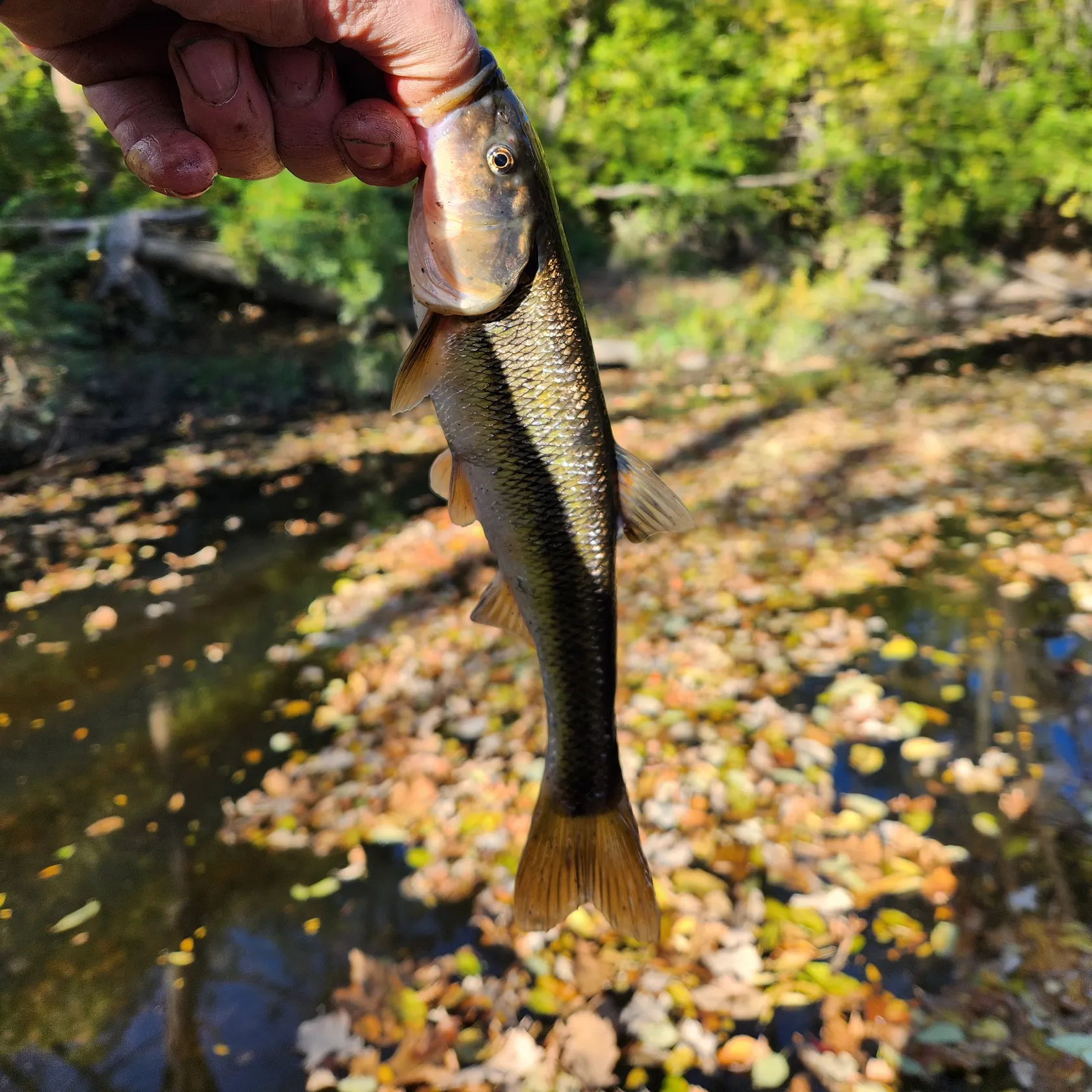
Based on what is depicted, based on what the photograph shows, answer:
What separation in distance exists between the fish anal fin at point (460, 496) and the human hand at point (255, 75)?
28.5 inches

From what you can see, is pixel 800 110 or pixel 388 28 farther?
pixel 800 110

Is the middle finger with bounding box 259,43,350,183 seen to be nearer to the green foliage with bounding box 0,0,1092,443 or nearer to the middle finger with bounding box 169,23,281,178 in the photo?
the middle finger with bounding box 169,23,281,178

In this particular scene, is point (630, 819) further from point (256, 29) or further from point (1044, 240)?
point (1044, 240)

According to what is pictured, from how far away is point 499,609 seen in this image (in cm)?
219

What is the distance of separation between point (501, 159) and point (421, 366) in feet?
1.53

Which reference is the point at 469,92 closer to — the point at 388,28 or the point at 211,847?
the point at 388,28

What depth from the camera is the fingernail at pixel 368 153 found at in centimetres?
184

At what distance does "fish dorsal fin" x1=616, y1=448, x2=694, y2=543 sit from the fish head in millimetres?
505

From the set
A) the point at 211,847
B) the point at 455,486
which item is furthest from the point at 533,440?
the point at 211,847

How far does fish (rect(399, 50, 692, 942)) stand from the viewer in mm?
1707

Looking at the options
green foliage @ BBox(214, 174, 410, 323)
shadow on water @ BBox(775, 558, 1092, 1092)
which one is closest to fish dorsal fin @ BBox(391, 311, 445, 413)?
shadow on water @ BBox(775, 558, 1092, 1092)

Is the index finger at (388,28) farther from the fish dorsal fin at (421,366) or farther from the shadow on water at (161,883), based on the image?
the shadow on water at (161,883)

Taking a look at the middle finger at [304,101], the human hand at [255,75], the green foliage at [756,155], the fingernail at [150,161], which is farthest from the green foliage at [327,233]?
the fingernail at [150,161]

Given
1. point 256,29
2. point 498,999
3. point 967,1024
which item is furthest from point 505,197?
point 967,1024
